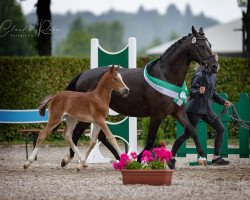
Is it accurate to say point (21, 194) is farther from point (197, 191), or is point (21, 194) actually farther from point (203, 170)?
point (203, 170)

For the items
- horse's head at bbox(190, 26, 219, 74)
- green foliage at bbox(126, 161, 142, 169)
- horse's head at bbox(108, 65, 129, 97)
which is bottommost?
green foliage at bbox(126, 161, 142, 169)

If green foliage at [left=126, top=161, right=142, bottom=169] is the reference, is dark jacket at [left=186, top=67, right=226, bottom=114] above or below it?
above

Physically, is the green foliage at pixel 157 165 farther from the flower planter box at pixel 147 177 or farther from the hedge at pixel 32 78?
the hedge at pixel 32 78

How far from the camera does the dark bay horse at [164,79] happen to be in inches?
564

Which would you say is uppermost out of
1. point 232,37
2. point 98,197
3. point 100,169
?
point 98,197

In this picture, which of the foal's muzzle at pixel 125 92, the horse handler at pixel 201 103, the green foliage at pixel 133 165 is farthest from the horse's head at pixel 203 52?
the green foliage at pixel 133 165

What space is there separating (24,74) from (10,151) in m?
→ 3.73

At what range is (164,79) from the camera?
1448 cm

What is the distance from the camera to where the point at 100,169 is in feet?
50.2

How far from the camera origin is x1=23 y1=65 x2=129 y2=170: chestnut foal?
45.4 feet

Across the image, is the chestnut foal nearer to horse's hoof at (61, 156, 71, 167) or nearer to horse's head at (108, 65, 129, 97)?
horse's head at (108, 65, 129, 97)

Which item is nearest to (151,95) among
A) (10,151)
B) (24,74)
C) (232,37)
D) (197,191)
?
(197,191)

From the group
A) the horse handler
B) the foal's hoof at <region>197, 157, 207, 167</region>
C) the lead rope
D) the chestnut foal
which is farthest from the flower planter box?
the lead rope

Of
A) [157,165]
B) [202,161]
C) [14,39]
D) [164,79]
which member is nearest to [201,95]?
[164,79]
